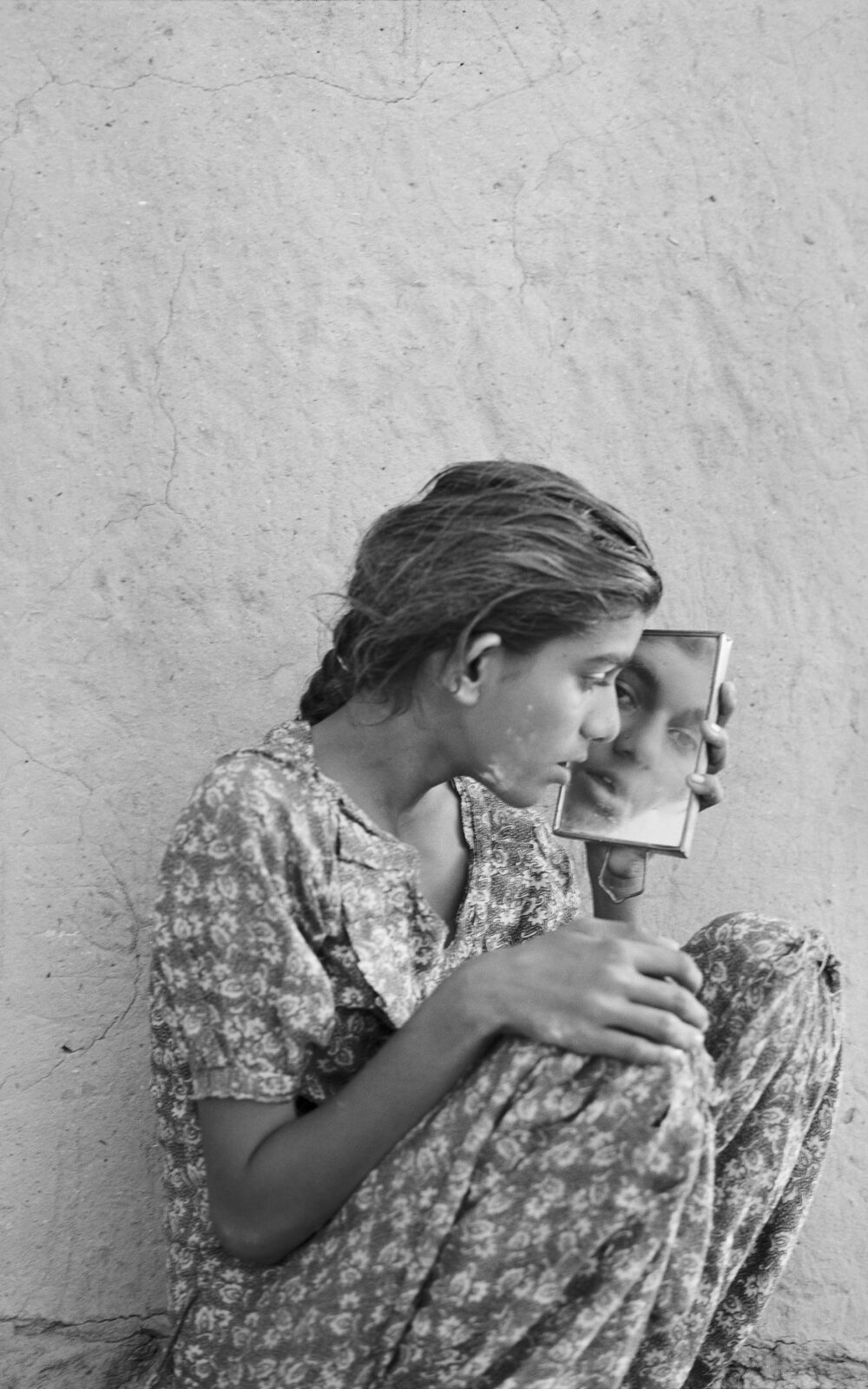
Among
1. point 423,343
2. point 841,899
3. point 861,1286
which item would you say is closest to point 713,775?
point 841,899

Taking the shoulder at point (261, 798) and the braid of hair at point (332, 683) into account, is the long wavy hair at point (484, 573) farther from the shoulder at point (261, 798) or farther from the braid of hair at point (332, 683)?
the shoulder at point (261, 798)

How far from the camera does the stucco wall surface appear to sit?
1.95 metres

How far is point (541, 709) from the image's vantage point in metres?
1.66

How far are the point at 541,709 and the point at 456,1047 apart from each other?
42 cm

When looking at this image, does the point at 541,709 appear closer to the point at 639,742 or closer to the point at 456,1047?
the point at 639,742

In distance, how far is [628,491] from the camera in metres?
2.18

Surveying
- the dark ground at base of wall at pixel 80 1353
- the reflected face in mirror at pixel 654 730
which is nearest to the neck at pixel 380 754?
the reflected face in mirror at pixel 654 730

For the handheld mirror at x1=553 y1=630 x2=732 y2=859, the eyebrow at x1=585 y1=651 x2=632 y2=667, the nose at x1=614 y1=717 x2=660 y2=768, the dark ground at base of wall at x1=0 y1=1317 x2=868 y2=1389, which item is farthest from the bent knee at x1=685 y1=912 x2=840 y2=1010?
the dark ground at base of wall at x1=0 y1=1317 x2=868 y2=1389

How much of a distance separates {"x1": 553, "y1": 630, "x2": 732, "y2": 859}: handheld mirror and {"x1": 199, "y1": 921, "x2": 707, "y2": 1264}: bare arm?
1.28ft

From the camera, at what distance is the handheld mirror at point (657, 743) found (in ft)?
6.18

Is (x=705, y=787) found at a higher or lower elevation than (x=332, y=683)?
lower

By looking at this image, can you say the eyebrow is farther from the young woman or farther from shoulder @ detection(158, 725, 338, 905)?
shoulder @ detection(158, 725, 338, 905)

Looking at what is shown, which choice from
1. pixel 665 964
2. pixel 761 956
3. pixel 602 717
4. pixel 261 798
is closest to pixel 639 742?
pixel 602 717

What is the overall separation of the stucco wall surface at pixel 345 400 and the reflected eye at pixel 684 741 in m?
0.32
